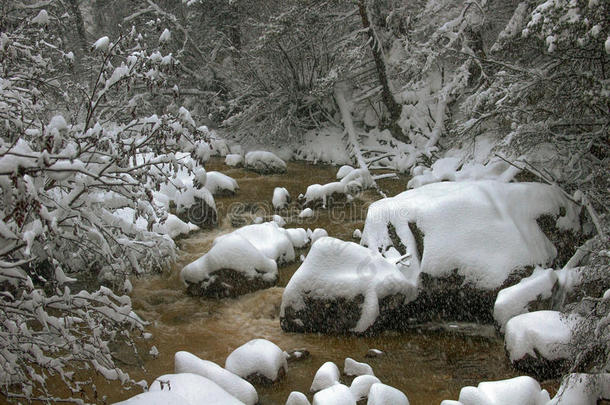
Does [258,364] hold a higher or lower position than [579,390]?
higher

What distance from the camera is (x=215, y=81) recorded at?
60.3 feet

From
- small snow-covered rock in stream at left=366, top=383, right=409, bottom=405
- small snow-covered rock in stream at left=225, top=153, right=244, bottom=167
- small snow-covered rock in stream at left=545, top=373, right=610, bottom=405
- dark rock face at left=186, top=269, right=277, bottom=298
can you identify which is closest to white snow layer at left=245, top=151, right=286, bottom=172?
small snow-covered rock in stream at left=225, top=153, right=244, bottom=167

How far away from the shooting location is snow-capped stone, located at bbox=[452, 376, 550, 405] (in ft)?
15.7

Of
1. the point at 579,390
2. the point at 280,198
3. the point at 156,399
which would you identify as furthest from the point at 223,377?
the point at 280,198

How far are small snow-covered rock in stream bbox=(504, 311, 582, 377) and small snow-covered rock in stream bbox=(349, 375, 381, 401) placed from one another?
163 cm

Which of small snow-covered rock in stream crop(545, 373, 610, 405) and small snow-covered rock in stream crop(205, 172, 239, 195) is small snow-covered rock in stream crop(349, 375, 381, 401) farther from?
small snow-covered rock in stream crop(205, 172, 239, 195)

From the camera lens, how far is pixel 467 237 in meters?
7.16

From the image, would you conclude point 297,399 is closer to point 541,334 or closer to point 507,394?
point 507,394

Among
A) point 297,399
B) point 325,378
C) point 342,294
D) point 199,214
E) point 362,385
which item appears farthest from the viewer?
point 199,214

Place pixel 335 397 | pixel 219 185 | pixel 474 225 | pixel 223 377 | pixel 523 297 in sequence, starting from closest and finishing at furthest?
1. pixel 335 397
2. pixel 223 377
3. pixel 523 297
4. pixel 474 225
5. pixel 219 185

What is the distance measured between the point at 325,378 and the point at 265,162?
32.5 ft

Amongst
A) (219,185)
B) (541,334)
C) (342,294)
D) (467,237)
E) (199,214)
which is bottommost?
(541,334)

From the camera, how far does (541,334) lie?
5.57 meters

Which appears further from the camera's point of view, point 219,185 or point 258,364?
point 219,185
